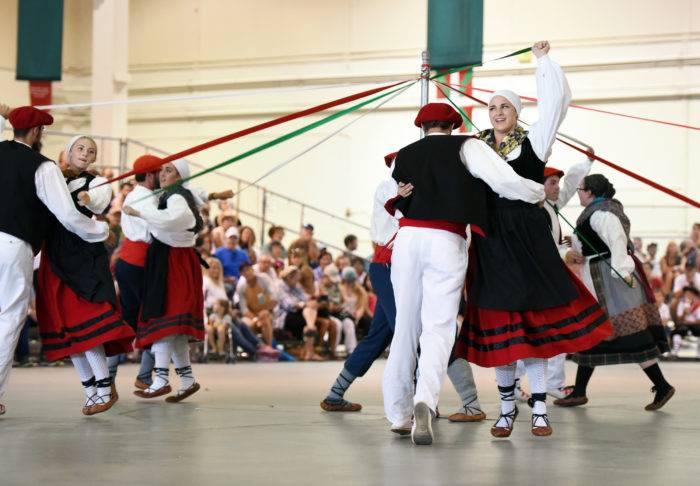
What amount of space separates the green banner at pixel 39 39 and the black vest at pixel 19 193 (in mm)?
7884

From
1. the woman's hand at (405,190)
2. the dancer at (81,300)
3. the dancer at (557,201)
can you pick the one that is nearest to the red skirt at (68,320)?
the dancer at (81,300)

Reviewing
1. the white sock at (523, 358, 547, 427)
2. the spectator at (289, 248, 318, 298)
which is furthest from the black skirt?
the spectator at (289, 248, 318, 298)

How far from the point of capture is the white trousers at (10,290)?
5969mm

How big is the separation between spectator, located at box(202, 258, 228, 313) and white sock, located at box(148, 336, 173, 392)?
184 inches

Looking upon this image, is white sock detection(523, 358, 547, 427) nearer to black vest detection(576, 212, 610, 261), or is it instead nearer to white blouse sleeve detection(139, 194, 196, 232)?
black vest detection(576, 212, 610, 261)

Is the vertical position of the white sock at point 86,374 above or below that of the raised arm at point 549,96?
below

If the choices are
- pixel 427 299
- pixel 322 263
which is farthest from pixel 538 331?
pixel 322 263

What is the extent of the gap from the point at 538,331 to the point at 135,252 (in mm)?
3018

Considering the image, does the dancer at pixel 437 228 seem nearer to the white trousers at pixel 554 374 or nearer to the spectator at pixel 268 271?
the white trousers at pixel 554 374

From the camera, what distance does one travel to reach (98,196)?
6320 millimetres

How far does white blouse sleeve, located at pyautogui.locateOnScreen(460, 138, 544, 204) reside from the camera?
17.0 feet

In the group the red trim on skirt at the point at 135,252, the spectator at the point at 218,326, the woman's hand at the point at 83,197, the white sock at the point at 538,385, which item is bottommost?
the spectator at the point at 218,326

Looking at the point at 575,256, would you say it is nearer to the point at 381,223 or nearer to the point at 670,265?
the point at 381,223

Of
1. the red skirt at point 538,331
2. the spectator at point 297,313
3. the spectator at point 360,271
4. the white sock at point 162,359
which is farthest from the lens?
the spectator at point 360,271
